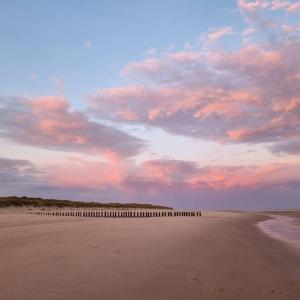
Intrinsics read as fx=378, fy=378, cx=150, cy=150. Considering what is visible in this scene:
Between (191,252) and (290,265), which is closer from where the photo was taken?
(290,265)

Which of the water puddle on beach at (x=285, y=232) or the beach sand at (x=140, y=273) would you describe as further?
the water puddle on beach at (x=285, y=232)

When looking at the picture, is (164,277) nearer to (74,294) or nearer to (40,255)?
(74,294)

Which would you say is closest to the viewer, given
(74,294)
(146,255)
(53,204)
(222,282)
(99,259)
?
(74,294)

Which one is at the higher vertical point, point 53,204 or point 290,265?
point 53,204

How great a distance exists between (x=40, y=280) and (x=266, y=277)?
667 centimetres

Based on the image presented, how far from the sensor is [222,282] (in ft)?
34.8

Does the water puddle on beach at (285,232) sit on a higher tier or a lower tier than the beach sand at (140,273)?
higher

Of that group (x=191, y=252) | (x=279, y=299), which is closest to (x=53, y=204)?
(x=191, y=252)

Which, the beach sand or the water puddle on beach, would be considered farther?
the water puddle on beach

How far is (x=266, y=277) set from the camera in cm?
1159

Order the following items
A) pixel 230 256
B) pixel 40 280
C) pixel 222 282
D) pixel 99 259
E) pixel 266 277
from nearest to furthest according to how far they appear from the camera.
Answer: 1. pixel 40 280
2. pixel 222 282
3. pixel 266 277
4. pixel 99 259
5. pixel 230 256

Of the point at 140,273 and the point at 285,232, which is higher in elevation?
the point at 285,232

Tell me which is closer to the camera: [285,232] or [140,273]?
[140,273]

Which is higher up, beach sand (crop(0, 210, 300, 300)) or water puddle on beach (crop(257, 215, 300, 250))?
water puddle on beach (crop(257, 215, 300, 250))
